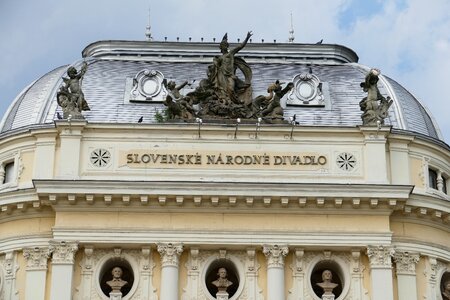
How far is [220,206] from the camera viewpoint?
37.0 meters

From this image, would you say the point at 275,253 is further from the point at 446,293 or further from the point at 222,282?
the point at 446,293

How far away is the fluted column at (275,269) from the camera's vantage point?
36.2 metres

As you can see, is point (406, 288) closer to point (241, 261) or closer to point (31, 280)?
point (241, 261)

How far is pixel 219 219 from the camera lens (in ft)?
121

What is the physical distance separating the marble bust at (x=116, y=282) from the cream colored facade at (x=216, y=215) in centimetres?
37

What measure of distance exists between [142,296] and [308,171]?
7114 millimetres

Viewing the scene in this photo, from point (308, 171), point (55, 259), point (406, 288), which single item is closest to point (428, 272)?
point (406, 288)

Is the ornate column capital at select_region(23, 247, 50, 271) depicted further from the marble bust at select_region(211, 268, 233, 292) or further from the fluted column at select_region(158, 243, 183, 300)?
the marble bust at select_region(211, 268, 233, 292)

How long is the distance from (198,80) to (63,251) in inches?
367

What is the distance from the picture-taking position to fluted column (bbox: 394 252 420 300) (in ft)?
121

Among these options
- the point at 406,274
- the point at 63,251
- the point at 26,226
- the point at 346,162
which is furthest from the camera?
the point at 346,162

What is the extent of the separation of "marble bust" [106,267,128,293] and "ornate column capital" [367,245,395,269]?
8.24 metres

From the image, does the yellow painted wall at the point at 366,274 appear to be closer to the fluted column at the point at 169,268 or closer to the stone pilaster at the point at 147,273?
the fluted column at the point at 169,268

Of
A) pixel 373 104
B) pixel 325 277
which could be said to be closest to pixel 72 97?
pixel 373 104
